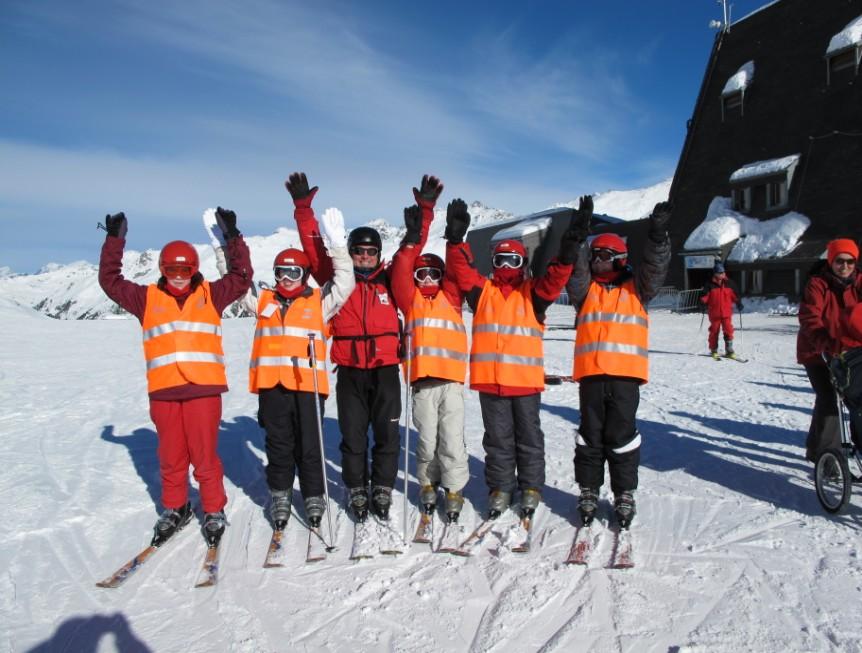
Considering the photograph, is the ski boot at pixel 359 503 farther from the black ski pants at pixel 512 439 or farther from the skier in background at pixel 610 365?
the skier in background at pixel 610 365

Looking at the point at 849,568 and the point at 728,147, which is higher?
the point at 728,147

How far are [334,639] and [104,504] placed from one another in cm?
293

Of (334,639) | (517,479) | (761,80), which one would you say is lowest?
(334,639)

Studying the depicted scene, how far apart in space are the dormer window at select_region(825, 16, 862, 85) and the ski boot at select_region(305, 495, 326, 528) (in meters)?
27.1

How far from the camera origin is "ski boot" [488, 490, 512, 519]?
13.6 feet

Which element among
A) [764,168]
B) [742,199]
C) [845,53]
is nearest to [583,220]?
[764,168]

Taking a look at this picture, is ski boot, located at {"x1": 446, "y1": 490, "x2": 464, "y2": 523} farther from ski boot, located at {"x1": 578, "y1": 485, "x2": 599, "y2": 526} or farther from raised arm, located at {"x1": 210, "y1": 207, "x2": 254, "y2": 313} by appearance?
raised arm, located at {"x1": 210, "y1": 207, "x2": 254, "y2": 313}

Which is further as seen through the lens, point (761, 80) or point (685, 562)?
point (761, 80)

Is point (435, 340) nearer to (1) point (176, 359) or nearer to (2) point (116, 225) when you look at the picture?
(1) point (176, 359)

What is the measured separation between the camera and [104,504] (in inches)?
187

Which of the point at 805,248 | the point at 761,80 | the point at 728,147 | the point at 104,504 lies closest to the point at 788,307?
the point at 805,248

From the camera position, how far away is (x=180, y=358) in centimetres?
383

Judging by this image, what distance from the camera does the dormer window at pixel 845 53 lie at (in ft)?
71.7

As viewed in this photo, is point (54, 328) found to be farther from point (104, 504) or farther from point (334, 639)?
point (334, 639)
